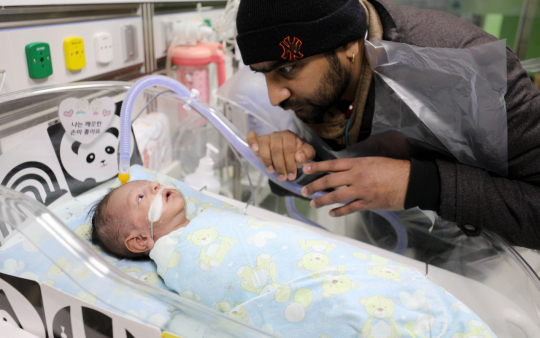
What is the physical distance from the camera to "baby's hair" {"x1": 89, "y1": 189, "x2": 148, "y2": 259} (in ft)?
3.10

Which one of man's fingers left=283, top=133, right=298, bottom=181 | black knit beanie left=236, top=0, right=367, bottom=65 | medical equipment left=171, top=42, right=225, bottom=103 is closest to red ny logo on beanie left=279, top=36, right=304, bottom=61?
black knit beanie left=236, top=0, right=367, bottom=65

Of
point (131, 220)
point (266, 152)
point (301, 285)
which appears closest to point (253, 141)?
point (266, 152)

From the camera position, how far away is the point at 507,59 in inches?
36.5

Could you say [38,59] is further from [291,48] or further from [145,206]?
[291,48]

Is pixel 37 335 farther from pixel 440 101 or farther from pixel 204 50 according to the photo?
pixel 204 50

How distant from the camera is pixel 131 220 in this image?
3.10ft

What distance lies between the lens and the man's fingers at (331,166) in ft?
3.31

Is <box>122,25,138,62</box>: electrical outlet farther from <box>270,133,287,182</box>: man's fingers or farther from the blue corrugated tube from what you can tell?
<box>270,133,287,182</box>: man's fingers

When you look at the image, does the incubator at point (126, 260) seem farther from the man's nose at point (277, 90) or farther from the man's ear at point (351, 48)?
the man's ear at point (351, 48)

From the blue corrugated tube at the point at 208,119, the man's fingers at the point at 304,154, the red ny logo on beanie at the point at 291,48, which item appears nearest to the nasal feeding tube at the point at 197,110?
the blue corrugated tube at the point at 208,119

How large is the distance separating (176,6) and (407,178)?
130 cm

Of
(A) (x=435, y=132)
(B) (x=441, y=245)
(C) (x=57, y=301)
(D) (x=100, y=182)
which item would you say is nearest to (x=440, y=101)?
(A) (x=435, y=132)

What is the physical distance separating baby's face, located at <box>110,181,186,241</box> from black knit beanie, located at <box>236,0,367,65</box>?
0.41m

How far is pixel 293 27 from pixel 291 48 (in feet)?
0.16
